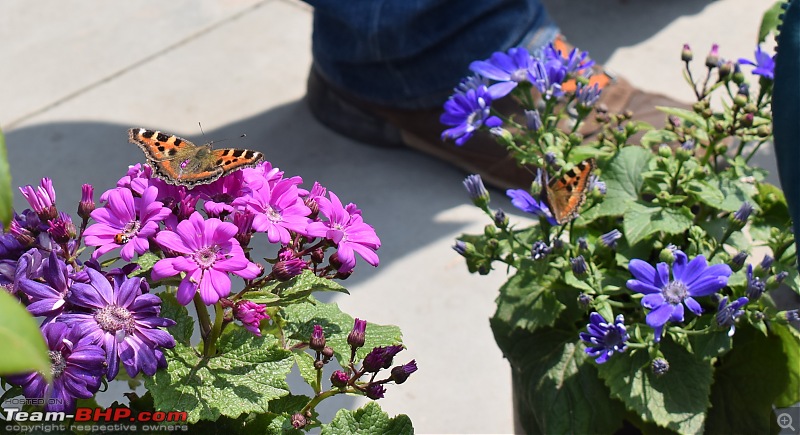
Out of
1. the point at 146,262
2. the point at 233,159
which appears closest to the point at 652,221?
the point at 233,159

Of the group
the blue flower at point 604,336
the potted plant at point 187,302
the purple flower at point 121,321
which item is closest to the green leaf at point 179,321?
the potted plant at point 187,302

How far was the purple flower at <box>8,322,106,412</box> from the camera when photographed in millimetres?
850

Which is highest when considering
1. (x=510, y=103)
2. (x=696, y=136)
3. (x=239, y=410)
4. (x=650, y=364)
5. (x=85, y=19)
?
(x=239, y=410)

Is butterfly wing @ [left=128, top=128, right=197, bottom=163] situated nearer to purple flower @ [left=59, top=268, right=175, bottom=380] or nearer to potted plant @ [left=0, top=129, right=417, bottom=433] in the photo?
potted plant @ [left=0, top=129, right=417, bottom=433]

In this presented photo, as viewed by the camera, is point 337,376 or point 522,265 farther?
point 522,265

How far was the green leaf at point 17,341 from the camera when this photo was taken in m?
0.40

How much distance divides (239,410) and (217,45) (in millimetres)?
2642

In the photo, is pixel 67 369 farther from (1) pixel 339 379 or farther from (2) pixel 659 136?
(2) pixel 659 136

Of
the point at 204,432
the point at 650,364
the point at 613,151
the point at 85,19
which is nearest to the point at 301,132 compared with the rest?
the point at 85,19

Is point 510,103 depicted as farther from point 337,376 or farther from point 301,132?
point 337,376

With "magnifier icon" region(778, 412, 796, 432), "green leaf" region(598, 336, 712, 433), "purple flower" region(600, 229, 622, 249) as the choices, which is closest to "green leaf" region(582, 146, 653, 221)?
"purple flower" region(600, 229, 622, 249)

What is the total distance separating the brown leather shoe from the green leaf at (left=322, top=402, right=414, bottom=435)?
5.01 ft

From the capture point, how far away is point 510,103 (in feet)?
8.45

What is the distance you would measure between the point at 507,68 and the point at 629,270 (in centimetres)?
40
